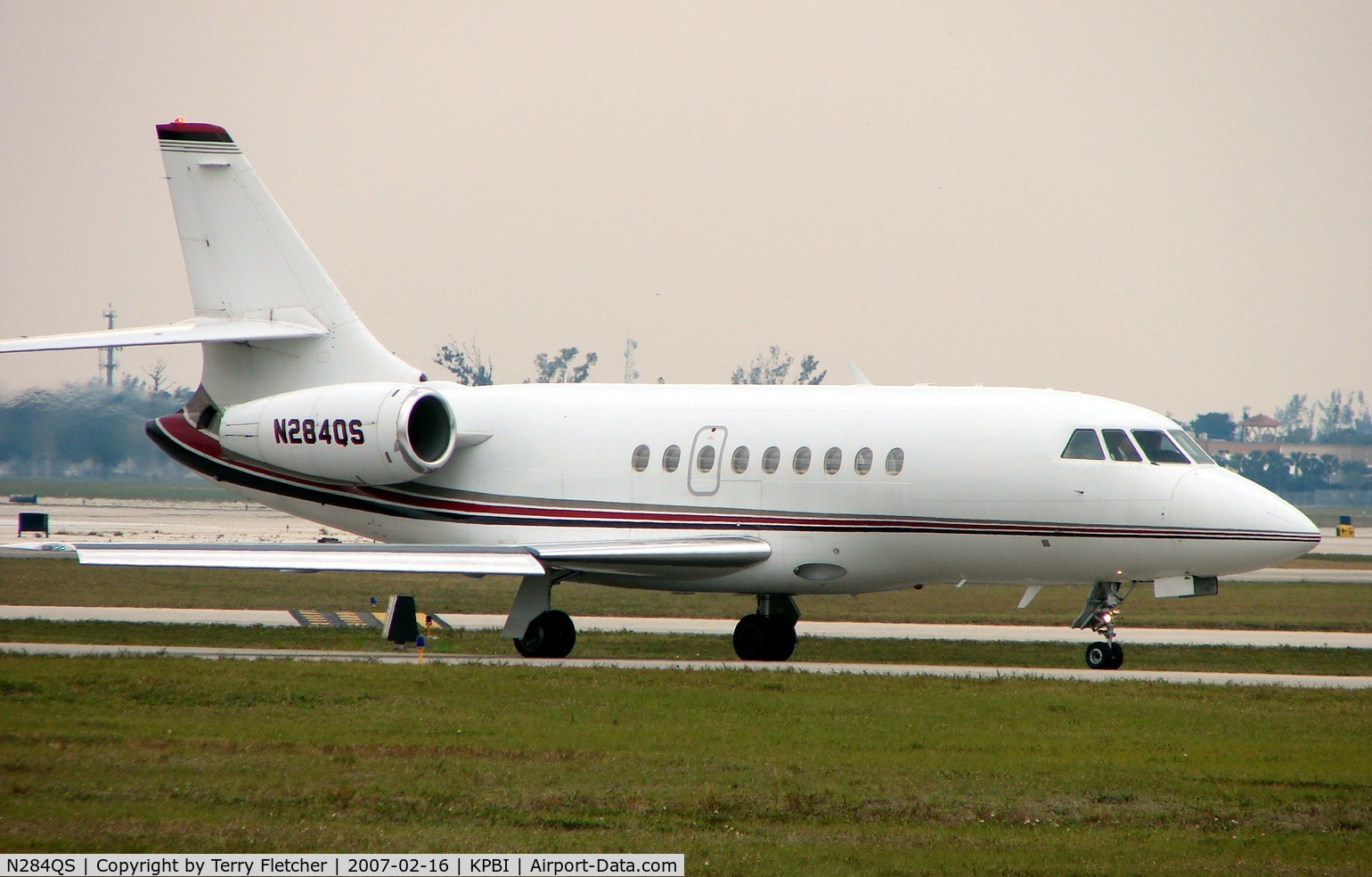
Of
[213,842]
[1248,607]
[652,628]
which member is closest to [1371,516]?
[1248,607]

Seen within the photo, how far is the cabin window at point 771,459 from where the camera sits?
899 inches

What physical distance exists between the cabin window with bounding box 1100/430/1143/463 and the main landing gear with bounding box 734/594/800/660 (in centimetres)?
535

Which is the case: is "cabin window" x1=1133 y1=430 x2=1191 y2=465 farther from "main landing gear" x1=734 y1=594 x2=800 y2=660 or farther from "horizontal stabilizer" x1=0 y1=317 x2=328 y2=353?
"horizontal stabilizer" x1=0 y1=317 x2=328 y2=353

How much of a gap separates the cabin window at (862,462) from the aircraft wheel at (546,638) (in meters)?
4.63

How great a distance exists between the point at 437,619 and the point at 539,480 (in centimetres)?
Answer: 398

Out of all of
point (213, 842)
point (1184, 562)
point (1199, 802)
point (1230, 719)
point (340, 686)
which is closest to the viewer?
point (213, 842)

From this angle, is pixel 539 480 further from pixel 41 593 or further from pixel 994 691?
pixel 41 593

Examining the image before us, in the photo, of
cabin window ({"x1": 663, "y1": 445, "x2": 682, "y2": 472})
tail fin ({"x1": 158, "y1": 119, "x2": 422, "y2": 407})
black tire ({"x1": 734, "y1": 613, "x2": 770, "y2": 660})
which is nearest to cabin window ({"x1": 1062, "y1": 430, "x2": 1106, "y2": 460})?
black tire ({"x1": 734, "y1": 613, "x2": 770, "y2": 660})

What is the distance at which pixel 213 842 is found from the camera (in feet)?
33.1

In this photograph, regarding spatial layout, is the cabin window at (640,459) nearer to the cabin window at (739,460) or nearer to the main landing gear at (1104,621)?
the cabin window at (739,460)

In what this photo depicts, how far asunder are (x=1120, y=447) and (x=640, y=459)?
705cm

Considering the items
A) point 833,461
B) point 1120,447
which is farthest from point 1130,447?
point 833,461

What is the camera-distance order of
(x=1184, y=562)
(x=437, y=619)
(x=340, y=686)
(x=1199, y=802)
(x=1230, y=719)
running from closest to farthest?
1. (x=1199, y=802)
2. (x=1230, y=719)
3. (x=340, y=686)
4. (x=1184, y=562)
5. (x=437, y=619)
